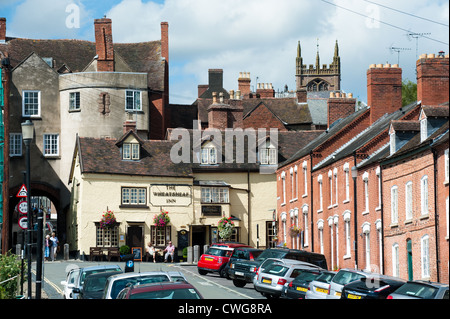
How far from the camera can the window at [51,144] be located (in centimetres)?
7106

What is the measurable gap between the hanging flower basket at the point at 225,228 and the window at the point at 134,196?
5.69 metres

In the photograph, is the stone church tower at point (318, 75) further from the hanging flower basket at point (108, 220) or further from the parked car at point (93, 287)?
the parked car at point (93, 287)

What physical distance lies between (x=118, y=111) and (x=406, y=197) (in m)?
38.0

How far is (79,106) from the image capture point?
70562mm

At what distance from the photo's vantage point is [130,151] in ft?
210

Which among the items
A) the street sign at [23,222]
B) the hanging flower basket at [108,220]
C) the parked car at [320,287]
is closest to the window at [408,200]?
the parked car at [320,287]

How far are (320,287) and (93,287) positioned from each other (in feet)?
23.6

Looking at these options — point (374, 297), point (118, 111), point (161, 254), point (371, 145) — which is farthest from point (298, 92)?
point (374, 297)

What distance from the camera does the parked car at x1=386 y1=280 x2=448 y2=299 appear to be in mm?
20516

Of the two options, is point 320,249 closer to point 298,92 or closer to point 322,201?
point 322,201

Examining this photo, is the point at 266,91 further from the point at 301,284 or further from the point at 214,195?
the point at 301,284

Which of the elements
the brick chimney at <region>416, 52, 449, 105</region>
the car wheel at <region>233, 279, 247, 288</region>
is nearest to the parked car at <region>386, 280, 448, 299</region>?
the car wheel at <region>233, 279, 247, 288</region>

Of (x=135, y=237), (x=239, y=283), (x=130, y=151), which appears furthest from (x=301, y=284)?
(x=130, y=151)

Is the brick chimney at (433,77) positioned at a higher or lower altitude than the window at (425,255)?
higher
